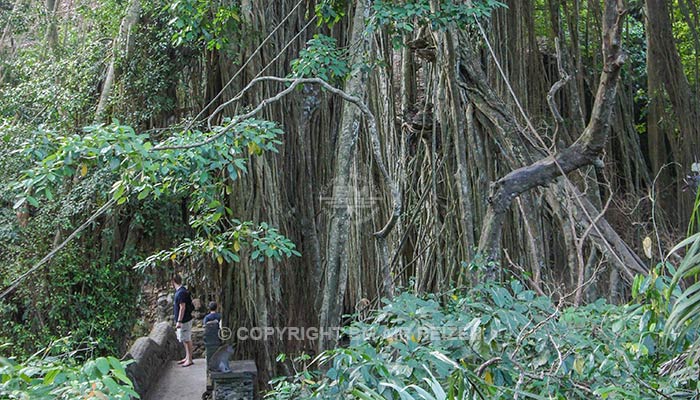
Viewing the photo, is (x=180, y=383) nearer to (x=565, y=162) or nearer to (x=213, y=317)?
(x=213, y=317)

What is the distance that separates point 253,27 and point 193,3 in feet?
4.37

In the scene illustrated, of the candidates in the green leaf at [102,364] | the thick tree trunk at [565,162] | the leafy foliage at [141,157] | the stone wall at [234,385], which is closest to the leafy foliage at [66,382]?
the green leaf at [102,364]

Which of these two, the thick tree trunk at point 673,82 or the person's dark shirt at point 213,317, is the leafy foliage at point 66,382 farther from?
Result: the thick tree trunk at point 673,82

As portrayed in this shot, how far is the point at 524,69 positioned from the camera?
20.5 ft

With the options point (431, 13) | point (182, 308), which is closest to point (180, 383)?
point (182, 308)

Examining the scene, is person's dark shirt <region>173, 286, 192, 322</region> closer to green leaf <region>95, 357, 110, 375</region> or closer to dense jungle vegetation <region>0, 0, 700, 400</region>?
dense jungle vegetation <region>0, 0, 700, 400</region>

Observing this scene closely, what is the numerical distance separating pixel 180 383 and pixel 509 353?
617 cm

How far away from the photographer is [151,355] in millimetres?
7914

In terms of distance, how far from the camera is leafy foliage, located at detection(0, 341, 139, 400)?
5.85ft

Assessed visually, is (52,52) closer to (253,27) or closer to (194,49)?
(194,49)

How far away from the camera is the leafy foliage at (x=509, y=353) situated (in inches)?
80.7

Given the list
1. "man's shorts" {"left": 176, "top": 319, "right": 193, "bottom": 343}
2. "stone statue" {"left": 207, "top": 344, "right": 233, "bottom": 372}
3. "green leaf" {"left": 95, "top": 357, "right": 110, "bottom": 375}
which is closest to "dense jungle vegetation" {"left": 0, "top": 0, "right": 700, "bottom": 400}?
"green leaf" {"left": 95, "top": 357, "right": 110, "bottom": 375}

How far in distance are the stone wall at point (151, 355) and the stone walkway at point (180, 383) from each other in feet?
0.25

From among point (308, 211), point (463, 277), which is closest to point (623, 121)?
point (308, 211)
